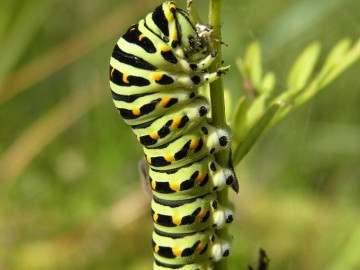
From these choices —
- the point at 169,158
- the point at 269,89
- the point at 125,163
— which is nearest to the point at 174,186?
the point at 169,158

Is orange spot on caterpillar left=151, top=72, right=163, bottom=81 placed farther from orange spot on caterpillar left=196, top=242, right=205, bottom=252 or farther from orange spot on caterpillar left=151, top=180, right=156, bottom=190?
orange spot on caterpillar left=196, top=242, right=205, bottom=252

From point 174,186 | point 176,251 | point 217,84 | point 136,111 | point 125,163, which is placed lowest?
point 125,163

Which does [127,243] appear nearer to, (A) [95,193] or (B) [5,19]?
(A) [95,193]

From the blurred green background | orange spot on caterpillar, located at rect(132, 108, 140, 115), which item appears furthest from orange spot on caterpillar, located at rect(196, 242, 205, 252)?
the blurred green background

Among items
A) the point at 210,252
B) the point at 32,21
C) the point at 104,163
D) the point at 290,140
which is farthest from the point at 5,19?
the point at 210,252

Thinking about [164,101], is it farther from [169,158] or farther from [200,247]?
[200,247]

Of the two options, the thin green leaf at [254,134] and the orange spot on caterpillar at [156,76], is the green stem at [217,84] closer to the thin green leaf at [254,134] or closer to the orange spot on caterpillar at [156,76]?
the thin green leaf at [254,134]
